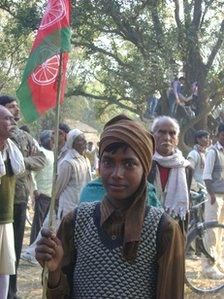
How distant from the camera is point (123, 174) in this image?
209 centimetres

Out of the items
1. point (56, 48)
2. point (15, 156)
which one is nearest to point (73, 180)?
point (15, 156)

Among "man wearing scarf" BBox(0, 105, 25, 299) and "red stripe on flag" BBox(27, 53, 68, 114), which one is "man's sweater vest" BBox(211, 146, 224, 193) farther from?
"red stripe on flag" BBox(27, 53, 68, 114)

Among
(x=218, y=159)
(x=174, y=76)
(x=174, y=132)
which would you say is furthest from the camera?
(x=174, y=76)

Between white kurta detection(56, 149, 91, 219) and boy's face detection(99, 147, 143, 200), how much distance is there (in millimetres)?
3758

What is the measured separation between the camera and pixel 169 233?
208 cm

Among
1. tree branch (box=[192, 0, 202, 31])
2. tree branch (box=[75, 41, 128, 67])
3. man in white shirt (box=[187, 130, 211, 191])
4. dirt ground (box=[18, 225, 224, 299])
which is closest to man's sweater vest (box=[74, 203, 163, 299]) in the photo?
dirt ground (box=[18, 225, 224, 299])

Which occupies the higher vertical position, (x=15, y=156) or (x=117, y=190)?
(x=15, y=156)

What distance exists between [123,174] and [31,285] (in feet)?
A: 14.3

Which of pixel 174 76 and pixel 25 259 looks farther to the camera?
pixel 174 76

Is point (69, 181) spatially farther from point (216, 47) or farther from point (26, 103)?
point (216, 47)

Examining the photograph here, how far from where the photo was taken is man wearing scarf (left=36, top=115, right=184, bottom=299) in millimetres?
2041

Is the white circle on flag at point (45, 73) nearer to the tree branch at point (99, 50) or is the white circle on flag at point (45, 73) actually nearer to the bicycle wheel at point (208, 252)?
the bicycle wheel at point (208, 252)

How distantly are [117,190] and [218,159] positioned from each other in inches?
179

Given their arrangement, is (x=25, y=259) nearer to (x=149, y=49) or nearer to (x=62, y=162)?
(x=62, y=162)
